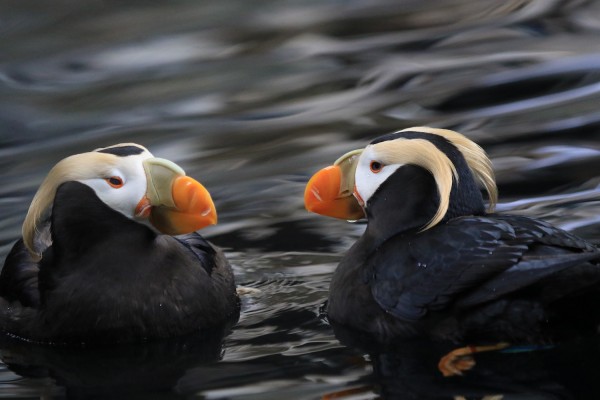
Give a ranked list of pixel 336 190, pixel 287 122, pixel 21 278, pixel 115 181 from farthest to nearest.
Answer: pixel 287 122
pixel 21 278
pixel 336 190
pixel 115 181

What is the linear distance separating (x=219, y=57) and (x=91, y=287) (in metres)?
5.01

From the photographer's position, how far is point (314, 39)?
1011 cm

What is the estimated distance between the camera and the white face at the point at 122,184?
506 cm

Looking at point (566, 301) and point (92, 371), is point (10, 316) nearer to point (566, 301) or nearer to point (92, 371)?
point (92, 371)

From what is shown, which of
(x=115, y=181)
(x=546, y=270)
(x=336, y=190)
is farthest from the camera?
(x=336, y=190)

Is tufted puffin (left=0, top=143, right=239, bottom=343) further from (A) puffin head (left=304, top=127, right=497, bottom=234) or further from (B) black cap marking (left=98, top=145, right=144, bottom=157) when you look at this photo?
(A) puffin head (left=304, top=127, right=497, bottom=234)

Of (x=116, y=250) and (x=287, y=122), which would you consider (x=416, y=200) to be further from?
(x=287, y=122)

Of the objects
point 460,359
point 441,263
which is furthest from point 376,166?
point 460,359

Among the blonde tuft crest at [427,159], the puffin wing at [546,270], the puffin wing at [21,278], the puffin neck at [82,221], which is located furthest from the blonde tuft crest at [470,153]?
the puffin wing at [21,278]

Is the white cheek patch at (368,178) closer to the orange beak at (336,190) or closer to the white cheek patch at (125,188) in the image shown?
the orange beak at (336,190)

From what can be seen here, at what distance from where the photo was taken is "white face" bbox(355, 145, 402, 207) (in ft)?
Result: 16.5

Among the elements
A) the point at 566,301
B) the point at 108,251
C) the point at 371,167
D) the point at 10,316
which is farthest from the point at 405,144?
the point at 10,316

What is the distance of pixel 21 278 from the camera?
541 centimetres

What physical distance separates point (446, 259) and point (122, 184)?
1.29m
